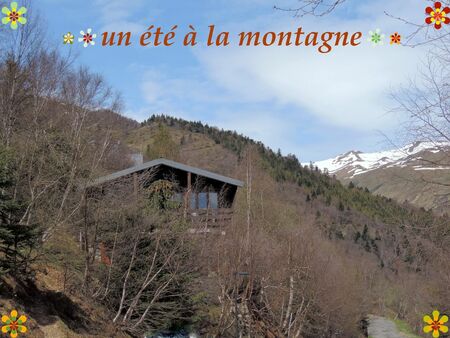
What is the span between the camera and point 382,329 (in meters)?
50.2

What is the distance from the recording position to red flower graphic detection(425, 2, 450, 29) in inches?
170

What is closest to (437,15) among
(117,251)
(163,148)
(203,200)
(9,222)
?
(9,222)

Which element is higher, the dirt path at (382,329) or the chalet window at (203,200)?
the chalet window at (203,200)

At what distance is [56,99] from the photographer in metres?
26.8

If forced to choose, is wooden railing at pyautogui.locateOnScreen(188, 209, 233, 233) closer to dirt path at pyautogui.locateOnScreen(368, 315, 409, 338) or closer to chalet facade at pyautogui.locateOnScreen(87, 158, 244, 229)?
chalet facade at pyautogui.locateOnScreen(87, 158, 244, 229)

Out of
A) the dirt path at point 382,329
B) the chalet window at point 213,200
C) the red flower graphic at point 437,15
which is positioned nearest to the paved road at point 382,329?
the dirt path at point 382,329

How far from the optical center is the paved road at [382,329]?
46216mm

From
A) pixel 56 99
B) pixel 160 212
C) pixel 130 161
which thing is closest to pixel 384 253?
pixel 130 161

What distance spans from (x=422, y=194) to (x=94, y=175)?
8.15 metres

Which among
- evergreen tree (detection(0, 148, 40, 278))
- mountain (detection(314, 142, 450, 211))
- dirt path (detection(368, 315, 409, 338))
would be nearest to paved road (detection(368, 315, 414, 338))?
dirt path (detection(368, 315, 409, 338))

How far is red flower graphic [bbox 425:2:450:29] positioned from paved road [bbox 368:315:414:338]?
148 ft

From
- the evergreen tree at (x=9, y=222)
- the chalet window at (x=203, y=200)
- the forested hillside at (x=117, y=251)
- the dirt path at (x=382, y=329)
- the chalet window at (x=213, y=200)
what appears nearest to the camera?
the evergreen tree at (x=9, y=222)

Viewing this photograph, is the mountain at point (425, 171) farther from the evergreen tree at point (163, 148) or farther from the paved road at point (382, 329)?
the paved road at point (382, 329)

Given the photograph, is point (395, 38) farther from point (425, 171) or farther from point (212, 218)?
point (212, 218)
